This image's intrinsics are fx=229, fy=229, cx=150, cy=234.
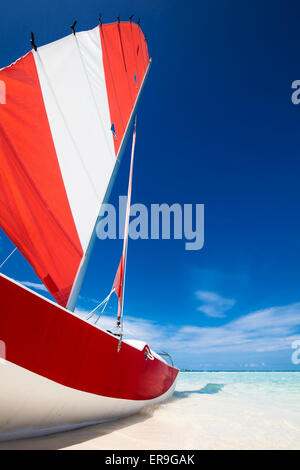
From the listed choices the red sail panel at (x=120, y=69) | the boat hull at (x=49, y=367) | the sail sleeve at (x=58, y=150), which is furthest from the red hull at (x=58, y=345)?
the red sail panel at (x=120, y=69)

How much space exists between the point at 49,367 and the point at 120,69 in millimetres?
5152

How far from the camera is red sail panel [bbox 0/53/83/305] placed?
2131 mm

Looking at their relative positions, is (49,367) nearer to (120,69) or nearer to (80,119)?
(80,119)

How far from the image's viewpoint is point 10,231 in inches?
81.4

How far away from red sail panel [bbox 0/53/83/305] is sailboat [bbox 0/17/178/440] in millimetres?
10

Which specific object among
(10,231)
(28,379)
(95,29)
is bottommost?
(28,379)

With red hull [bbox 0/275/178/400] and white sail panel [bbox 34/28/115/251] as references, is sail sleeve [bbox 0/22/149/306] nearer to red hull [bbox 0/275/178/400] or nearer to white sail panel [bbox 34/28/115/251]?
white sail panel [bbox 34/28/115/251]

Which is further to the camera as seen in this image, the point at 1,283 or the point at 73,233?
the point at 73,233

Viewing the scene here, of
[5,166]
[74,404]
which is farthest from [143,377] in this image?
[5,166]

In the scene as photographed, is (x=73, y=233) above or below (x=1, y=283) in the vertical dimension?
above

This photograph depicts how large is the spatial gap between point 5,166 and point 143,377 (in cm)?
345

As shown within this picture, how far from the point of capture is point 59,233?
252cm

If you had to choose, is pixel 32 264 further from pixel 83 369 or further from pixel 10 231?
pixel 83 369

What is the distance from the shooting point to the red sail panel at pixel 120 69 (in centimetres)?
402
